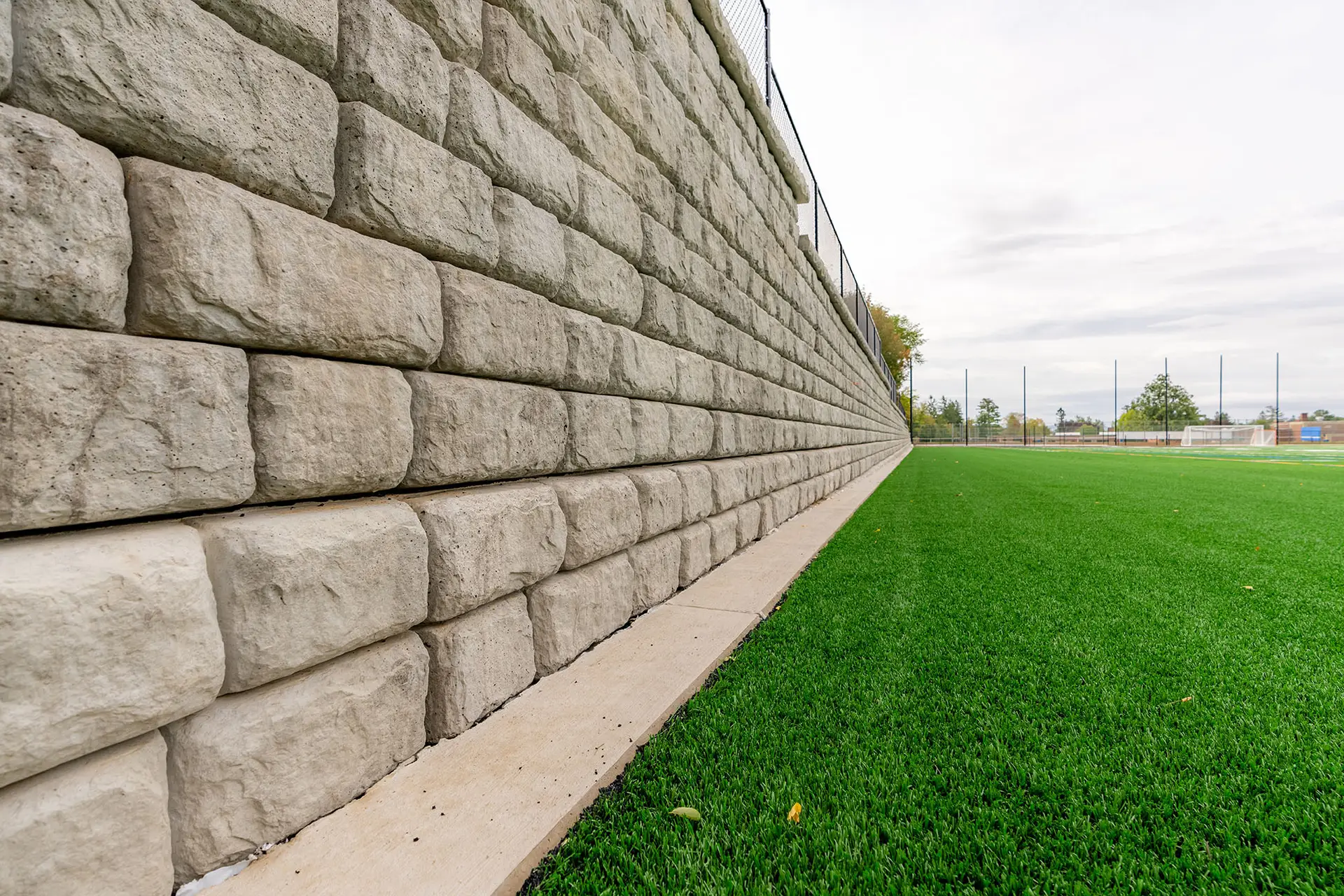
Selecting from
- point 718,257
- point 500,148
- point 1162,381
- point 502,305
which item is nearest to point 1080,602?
point 718,257

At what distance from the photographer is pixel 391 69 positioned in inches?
60.1

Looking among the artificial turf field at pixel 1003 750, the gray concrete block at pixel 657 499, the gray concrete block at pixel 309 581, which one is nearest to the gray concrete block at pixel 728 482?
the gray concrete block at pixel 657 499

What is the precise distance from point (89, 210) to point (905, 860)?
6.81 feet

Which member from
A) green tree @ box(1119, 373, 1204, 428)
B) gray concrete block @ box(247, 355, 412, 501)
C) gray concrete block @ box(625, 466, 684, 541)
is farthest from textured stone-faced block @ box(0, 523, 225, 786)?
green tree @ box(1119, 373, 1204, 428)

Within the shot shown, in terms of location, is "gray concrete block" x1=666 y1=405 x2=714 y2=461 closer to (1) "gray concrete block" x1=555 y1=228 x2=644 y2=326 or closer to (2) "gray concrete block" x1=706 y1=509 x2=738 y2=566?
(2) "gray concrete block" x1=706 y1=509 x2=738 y2=566

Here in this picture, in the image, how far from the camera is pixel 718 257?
391 cm

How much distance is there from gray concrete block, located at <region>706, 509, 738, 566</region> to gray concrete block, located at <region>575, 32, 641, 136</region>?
226 centimetres

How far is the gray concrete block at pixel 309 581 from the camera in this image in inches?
46.2

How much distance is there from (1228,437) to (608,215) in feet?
257

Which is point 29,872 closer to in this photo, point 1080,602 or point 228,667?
point 228,667

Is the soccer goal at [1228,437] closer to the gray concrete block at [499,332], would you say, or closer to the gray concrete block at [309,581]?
the gray concrete block at [499,332]

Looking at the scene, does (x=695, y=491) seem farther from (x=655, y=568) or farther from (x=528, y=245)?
(x=528, y=245)

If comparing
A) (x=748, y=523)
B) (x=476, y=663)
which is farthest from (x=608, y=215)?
(x=748, y=523)

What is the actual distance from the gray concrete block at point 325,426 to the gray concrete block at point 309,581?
3.0 inches
